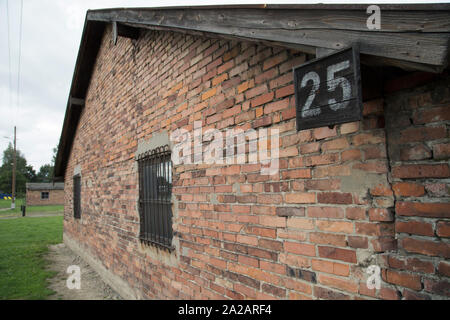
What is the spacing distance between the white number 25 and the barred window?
2.32 metres

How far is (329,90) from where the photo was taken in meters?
1.51

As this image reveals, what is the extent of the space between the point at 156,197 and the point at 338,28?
3220 mm

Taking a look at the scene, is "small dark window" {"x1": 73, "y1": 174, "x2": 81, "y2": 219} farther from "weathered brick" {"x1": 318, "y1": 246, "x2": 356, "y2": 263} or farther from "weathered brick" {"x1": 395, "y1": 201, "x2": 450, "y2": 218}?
"weathered brick" {"x1": 395, "y1": 201, "x2": 450, "y2": 218}

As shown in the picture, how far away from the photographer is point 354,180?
1696mm

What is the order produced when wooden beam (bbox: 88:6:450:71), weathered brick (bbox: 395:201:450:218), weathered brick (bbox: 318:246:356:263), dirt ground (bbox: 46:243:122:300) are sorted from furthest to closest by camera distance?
dirt ground (bbox: 46:243:122:300)
weathered brick (bbox: 318:246:356:263)
weathered brick (bbox: 395:201:450:218)
wooden beam (bbox: 88:6:450:71)

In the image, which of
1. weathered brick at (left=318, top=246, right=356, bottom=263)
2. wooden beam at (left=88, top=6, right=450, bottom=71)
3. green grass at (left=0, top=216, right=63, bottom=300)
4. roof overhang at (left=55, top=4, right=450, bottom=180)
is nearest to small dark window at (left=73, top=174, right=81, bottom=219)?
green grass at (left=0, top=216, right=63, bottom=300)

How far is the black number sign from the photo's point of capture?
1.39m

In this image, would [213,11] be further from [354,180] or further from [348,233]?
[348,233]

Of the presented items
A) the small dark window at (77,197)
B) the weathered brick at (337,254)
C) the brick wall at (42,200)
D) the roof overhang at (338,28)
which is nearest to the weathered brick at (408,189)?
the weathered brick at (337,254)

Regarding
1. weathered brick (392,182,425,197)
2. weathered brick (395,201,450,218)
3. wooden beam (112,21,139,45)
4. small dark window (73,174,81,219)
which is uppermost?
wooden beam (112,21,139,45)

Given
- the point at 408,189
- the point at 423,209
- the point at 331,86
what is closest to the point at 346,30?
the point at 331,86

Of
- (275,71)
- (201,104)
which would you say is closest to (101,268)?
(201,104)

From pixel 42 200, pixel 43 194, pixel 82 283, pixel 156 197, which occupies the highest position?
pixel 156 197

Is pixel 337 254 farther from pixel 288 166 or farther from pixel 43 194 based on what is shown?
pixel 43 194
